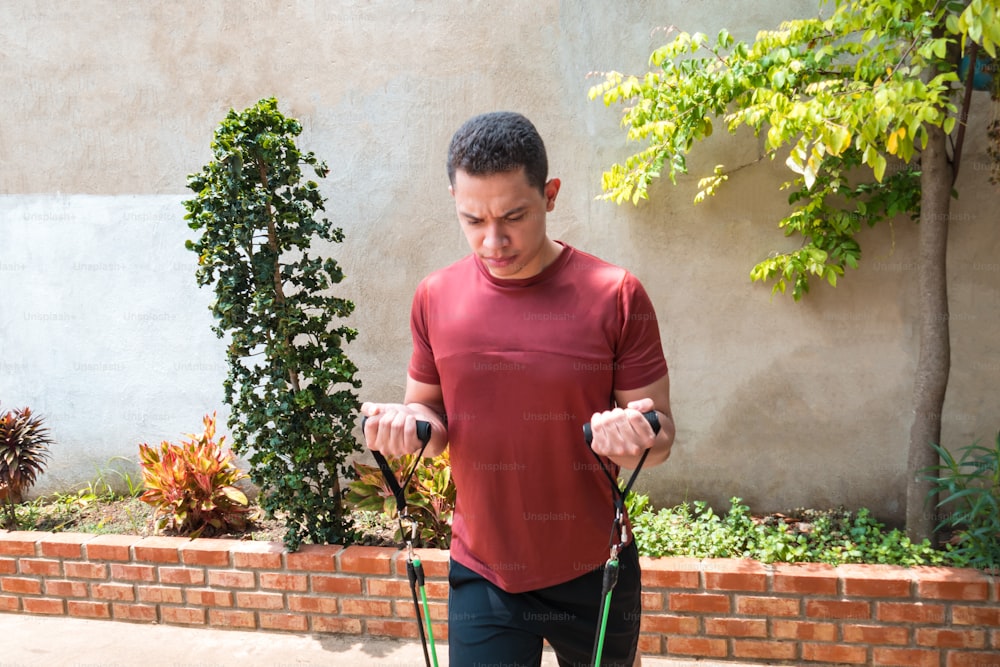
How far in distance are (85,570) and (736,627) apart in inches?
131

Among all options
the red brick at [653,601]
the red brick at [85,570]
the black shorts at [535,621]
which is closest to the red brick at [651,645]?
the red brick at [653,601]

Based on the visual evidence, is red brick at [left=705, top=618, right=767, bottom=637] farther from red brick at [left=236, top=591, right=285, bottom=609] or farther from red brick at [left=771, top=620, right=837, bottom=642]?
red brick at [left=236, top=591, right=285, bottom=609]

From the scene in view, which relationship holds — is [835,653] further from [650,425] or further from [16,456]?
[16,456]

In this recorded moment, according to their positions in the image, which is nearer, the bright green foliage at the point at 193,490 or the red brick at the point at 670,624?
the red brick at the point at 670,624

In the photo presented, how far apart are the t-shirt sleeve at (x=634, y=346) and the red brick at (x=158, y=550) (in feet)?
9.71

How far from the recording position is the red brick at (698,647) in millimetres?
3344

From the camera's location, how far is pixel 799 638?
10.7ft

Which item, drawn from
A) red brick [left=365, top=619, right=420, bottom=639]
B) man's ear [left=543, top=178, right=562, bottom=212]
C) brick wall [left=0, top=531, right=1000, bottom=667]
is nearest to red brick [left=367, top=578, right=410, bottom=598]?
brick wall [left=0, top=531, right=1000, bottom=667]

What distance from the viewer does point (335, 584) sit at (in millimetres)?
3703

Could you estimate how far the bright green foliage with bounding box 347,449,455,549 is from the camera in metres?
3.81

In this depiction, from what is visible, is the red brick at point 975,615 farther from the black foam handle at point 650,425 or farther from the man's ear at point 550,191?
the man's ear at point 550,191

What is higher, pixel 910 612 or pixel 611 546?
pixel 611 546

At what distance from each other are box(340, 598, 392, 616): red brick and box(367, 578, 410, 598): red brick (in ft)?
0.14

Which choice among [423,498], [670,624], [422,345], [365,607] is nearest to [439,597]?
[365,607]
